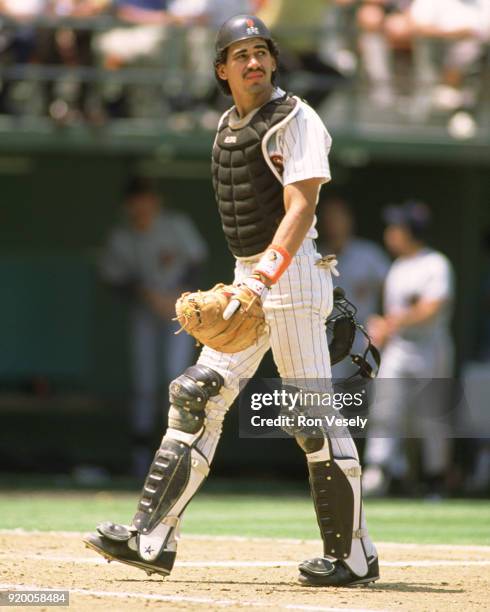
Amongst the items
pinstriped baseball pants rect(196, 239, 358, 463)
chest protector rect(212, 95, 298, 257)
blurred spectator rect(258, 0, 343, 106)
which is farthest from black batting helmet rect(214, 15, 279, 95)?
blurred spectator rect(258, 0, 343, 106)

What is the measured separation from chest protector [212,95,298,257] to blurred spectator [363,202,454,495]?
5.69 metres

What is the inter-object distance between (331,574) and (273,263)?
51.5 inches

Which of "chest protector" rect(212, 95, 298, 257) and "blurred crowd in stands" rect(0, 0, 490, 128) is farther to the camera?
"blurred crowd in stands" rect(0, 0, 490, 128)

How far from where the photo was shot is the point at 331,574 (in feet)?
18.3

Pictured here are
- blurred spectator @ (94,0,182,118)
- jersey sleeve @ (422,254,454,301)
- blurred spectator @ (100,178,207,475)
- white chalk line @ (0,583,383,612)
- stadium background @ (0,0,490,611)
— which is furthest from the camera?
blurred spectator @ (100,178,207,475)

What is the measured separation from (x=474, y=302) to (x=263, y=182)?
8.03m

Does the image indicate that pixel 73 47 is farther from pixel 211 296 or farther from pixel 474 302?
pixel 211 296

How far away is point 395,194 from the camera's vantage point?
13.9 meters

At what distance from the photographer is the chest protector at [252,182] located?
5.57 meters

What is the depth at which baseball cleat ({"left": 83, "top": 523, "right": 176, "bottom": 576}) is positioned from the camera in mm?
5414

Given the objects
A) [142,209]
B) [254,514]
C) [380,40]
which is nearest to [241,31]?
[254,514]

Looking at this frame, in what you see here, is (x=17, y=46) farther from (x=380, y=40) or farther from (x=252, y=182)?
(x=252, y=182)

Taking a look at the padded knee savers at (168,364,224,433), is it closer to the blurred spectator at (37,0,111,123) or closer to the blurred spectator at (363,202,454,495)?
the blurred spectator at (363,202,454,495)

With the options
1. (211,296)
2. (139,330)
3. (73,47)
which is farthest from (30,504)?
(211,296)
